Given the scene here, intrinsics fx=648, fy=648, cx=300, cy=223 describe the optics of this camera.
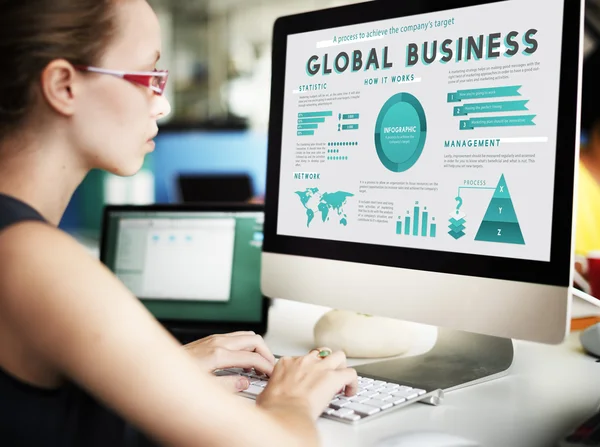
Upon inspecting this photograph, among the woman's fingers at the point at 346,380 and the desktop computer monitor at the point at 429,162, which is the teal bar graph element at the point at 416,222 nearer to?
the desktop computer monitor at the point at 429,162

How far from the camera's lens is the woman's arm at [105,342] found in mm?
525

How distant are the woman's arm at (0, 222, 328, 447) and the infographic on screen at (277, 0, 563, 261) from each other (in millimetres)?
420

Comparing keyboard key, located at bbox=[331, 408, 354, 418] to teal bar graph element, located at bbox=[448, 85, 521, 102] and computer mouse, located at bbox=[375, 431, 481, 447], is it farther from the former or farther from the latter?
teal bar graph element, located at bbox=[448, 85, 521, 102]

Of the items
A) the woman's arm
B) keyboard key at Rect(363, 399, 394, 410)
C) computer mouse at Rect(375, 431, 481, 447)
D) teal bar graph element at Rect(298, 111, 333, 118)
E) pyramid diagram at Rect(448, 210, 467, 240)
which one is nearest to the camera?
the woman's arm

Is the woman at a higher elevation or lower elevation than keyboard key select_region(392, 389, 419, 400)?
higher

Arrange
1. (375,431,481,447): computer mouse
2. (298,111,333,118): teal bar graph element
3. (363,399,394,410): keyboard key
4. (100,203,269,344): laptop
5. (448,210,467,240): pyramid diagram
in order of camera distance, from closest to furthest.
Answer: (375,431,481,447): computer mouse, (363,399,394,410): keyboard key, (448,210,467,240): pyramid diagram, (298,111,333,118): teal bar graph element, (100,203,269,344): laptop

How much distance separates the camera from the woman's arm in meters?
0.52

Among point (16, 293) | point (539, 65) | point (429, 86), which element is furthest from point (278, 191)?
point (16, 293)

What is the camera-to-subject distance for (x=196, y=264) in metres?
1.21

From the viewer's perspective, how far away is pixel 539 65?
0.78 m

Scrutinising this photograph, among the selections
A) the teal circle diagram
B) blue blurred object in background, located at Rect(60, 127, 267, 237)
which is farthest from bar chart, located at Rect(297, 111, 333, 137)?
blue blurred object in background, located at Rect(60, 127, 267, 237)

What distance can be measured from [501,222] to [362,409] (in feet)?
0.94

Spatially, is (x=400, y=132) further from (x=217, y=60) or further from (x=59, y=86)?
(x=217, y=60)

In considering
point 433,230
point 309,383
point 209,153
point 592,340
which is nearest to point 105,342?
point 309,383
